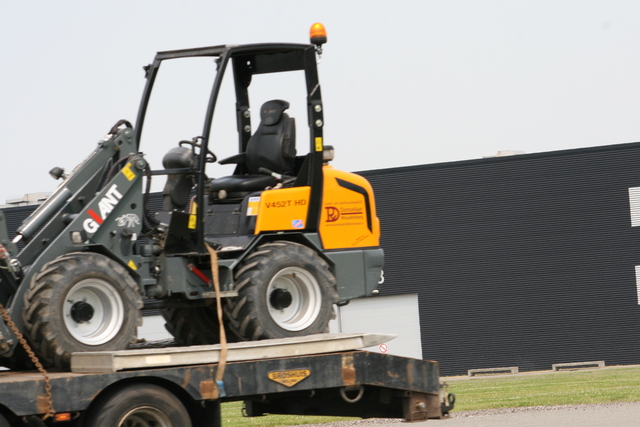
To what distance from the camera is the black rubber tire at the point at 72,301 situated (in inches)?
293

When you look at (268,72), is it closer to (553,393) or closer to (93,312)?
(93,312)

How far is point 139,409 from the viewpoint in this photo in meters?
7.43

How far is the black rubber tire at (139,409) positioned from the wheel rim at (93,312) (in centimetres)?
54

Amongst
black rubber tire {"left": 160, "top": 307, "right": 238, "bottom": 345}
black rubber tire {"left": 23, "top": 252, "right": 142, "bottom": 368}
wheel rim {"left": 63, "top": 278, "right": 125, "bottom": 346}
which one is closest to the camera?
black rubber tire {"left": 23, "top": 252, "right": 142, "bottom": 368}

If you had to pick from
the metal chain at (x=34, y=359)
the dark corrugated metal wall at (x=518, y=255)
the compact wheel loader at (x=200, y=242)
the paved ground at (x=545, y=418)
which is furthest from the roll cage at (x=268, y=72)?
the dark corrugated metal wall at (x=518, y=255)

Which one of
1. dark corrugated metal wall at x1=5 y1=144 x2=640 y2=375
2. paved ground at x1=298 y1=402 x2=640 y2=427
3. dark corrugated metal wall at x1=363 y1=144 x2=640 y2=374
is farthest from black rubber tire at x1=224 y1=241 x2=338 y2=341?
dark corrugated metal wall at x1=363 y1=144 x2=640 y2=374

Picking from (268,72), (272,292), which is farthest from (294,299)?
(268,72)

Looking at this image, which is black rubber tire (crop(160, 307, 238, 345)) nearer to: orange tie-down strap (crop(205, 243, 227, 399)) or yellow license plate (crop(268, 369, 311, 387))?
orange tie-down strap (crop(205, 243, 227, 399))

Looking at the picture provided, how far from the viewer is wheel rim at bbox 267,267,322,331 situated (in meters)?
8.73

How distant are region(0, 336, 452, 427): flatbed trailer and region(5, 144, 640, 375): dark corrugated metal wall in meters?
22.7

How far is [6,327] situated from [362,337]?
2844 mm

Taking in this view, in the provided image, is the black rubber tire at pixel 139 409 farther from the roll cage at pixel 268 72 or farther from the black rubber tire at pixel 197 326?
the black rubber tire at pixel 197 326

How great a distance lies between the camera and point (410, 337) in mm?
31734

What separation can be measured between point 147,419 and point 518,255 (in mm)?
25153
